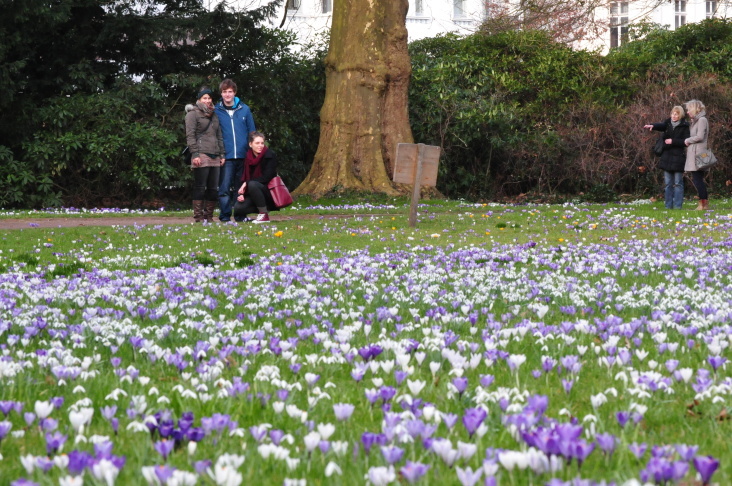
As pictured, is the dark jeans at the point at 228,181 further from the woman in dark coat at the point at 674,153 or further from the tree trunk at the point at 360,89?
the woman in dark coat at the point at 674,153

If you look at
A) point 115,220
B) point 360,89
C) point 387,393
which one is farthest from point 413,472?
point 360,89

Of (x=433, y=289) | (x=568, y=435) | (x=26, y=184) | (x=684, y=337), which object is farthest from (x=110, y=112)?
(x=568, y=435)

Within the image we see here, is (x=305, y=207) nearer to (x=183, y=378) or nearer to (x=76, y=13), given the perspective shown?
(x=76, y=13)

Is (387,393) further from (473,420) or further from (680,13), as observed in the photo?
(680,13)

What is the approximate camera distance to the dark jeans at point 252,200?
46.7 ft

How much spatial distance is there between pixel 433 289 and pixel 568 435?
4.40m

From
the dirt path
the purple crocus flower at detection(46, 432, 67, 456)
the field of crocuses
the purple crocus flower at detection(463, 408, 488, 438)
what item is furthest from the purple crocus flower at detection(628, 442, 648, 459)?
the dirt path

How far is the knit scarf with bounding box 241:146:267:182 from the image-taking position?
1415 centimetres

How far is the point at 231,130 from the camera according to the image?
1411cm

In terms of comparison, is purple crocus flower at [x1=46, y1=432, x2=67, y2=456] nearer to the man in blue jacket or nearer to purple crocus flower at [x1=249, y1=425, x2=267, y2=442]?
purple crocus flower at [x1=249, y1=425, x2=267, y2=442]

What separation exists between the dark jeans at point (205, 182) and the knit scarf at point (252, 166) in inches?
18.2

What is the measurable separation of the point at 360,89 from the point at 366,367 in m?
18.1

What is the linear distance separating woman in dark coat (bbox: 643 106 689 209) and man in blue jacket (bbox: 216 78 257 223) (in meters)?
8.19

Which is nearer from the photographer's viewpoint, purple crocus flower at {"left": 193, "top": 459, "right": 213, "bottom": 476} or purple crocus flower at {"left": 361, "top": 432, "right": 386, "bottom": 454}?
purple crocus flower at {"left": 193, "top": 459, "right": 213, "bottom": 476}
